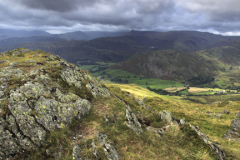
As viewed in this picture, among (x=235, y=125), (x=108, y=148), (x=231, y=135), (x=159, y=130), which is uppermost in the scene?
(x=108, y=148)

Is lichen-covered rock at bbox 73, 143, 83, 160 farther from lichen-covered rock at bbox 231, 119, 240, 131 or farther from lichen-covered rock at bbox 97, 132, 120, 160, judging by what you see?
lichen-covered rock at bbox 231, 119, 240, 131

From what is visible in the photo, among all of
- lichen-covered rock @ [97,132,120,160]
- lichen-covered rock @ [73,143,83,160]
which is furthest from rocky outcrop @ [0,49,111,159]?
lichen-covered rock @ [97,132,120,160]

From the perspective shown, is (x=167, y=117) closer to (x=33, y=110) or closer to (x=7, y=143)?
(x=33, y=110)

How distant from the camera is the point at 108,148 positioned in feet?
49.8

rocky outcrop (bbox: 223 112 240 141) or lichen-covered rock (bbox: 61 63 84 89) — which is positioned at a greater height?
lichen-covered rock (bbox: 61 63 84 89)

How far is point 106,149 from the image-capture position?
49.3ft

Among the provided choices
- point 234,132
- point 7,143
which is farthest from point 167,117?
point 7,143

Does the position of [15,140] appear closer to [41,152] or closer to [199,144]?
[41,152]

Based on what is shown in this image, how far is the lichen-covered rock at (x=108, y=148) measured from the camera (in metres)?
14.6

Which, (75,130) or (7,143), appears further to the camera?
(75,130)

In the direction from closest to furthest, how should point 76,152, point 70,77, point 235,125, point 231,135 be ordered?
point 76,152 → point 70,77 → point 231,135 → point 235,125

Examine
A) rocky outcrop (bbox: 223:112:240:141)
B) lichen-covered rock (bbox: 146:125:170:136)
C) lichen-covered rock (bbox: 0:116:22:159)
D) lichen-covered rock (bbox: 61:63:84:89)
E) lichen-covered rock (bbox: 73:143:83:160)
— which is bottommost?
rocky outcrop (bbox: 223:112:240:141)

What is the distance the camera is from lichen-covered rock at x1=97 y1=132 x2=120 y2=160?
14.6m

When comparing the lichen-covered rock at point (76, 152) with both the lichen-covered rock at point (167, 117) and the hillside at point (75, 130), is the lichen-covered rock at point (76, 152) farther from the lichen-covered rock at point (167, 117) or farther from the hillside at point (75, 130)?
the lichen-covered rock at point (167, 117)
